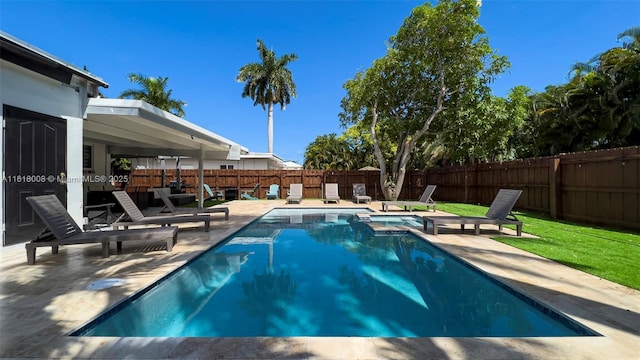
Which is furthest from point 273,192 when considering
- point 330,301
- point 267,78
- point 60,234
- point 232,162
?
point 330,301

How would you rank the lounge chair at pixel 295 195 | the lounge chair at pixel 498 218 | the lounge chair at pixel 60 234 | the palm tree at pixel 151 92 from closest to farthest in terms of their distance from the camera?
1. the lounge chair at pixel 60 234
2. the lounge chair at pixel 498 218
3. the lounge chair at pixel 295 195
4. the palm tree at pixel 151 92

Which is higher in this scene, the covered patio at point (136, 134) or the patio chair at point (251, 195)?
the covered patio at point (136, 134)

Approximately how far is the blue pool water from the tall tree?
13.5 metres

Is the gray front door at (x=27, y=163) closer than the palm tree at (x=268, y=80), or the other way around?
the gray front door at (x=27, y=163)

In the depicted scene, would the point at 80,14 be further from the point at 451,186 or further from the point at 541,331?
the point at 451,186

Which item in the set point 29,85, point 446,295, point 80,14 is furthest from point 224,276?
point 80,14

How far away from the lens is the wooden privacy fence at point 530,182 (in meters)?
8.40

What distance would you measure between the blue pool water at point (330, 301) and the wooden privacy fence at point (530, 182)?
6.08 metres

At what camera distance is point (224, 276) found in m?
4.99

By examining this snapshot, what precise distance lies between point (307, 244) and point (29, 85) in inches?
252

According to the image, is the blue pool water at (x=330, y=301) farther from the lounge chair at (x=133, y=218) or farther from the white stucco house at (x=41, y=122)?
the white stucco house at (x=41, y=122)

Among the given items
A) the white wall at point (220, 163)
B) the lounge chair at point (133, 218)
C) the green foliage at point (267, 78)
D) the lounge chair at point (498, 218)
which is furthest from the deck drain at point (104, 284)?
the green foliage at point (267, 78)

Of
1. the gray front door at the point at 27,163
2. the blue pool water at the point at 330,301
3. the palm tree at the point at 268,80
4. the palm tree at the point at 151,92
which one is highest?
the palm tree at the point at 268,80

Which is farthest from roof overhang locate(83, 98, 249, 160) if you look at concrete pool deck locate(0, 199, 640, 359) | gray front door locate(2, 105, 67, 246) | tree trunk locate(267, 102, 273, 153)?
tree trunk locate(267, 102, 273, 153)
